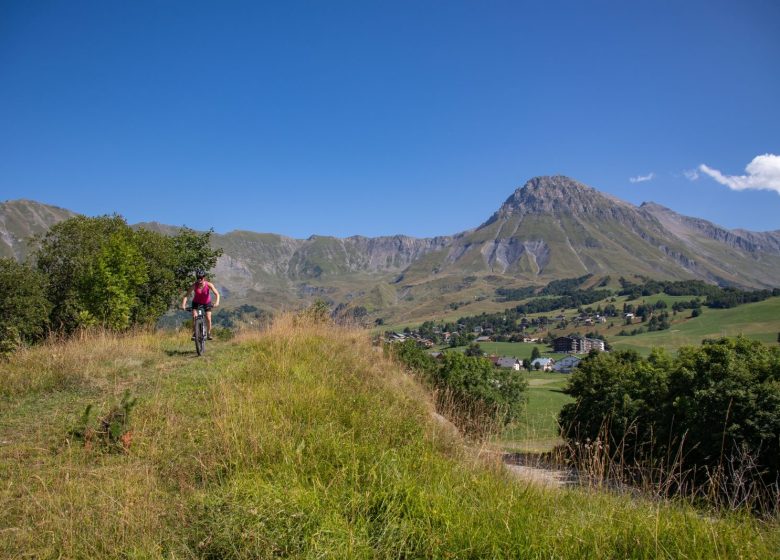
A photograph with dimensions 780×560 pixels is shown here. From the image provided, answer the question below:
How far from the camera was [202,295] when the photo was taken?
42.8 feet

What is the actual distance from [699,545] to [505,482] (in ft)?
5.94

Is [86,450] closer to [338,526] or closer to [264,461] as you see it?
[264,461]

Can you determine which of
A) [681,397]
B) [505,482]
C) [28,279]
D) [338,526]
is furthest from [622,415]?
[28,279]

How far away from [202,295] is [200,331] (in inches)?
47.8

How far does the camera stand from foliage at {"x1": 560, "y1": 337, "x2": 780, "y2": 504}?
1855 cm

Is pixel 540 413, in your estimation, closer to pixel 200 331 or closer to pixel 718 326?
pixel 200 331

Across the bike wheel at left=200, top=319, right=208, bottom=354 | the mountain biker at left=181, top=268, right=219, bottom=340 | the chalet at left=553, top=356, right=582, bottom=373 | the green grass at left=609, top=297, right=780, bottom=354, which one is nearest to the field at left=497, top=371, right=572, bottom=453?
the chalet at left=553, top=356, right=582, bottom=373

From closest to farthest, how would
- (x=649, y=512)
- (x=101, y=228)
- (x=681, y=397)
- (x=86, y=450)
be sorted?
(x=649, y=512), (x=86, y=450), (x=681, y=397), (x=101, y=228)

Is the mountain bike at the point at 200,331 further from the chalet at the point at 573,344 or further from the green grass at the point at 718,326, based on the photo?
the chalet at the point at 573,344

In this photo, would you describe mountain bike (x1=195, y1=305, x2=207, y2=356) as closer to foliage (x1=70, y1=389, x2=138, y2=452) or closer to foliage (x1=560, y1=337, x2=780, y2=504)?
foliage (x1=70, y1=389, x2=138, y2=452)

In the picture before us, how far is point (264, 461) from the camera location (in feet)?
16.3

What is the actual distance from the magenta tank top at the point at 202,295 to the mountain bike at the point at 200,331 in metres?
0.27

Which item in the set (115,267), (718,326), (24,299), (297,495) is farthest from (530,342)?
(297,495)

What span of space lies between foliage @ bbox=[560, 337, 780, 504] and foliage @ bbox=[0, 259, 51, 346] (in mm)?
39030
